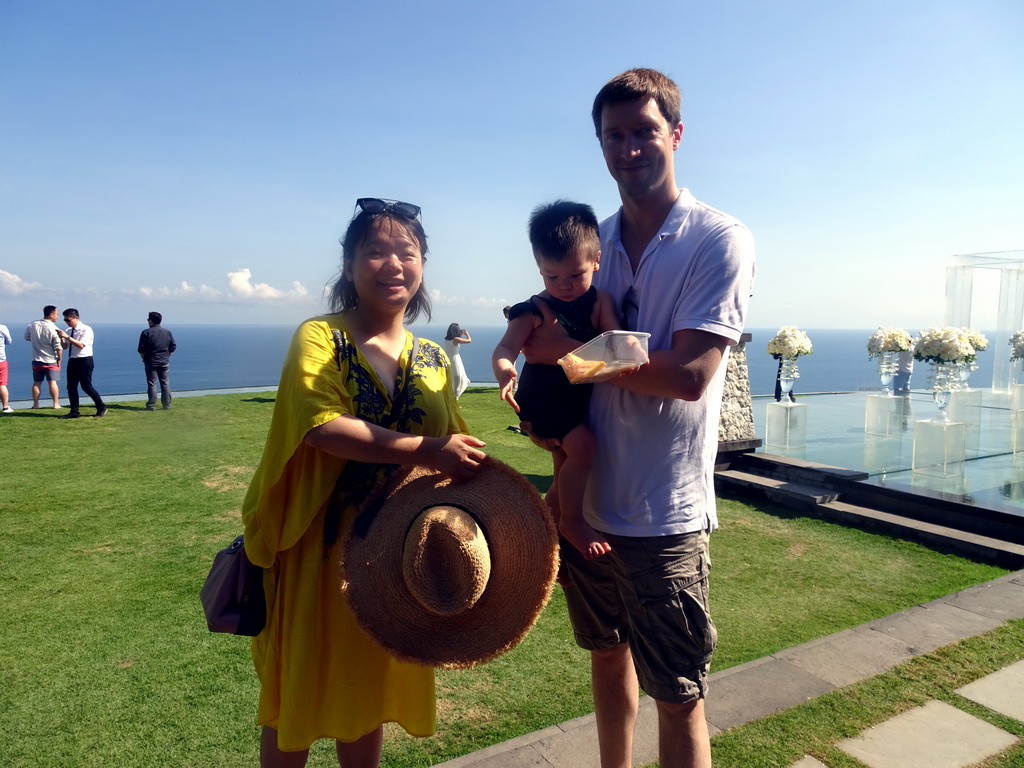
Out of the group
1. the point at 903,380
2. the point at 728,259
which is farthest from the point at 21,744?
the point at 903,380

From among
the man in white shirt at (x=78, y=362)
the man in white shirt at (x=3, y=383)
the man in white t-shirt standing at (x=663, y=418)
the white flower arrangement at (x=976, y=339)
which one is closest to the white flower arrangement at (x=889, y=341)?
the white flower arrangement at (x=976, y=339)

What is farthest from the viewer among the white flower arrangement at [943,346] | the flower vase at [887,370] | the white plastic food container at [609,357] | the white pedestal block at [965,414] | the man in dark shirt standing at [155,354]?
the man in dark shirt standing at [155,354]

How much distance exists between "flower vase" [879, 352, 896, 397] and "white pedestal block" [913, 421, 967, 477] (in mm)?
2597

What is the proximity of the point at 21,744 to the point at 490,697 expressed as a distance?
1.81 m

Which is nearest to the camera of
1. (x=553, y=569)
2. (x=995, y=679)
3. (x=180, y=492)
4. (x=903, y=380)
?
(x=553, y=569)

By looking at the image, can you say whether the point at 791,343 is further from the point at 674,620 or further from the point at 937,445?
the point at 674,620

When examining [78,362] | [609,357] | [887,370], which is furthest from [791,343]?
[78,362]

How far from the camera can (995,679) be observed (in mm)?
3010

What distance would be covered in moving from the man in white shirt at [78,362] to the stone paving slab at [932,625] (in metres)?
10.9

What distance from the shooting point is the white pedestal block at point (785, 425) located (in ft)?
27.1

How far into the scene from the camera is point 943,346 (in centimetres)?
783

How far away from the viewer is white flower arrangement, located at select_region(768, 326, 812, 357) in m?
9.22

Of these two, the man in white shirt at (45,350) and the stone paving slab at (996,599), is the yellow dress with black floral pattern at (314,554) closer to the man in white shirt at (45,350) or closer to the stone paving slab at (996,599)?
the stone paving slab at (996,599)

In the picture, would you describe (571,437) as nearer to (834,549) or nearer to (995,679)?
(995,679)
